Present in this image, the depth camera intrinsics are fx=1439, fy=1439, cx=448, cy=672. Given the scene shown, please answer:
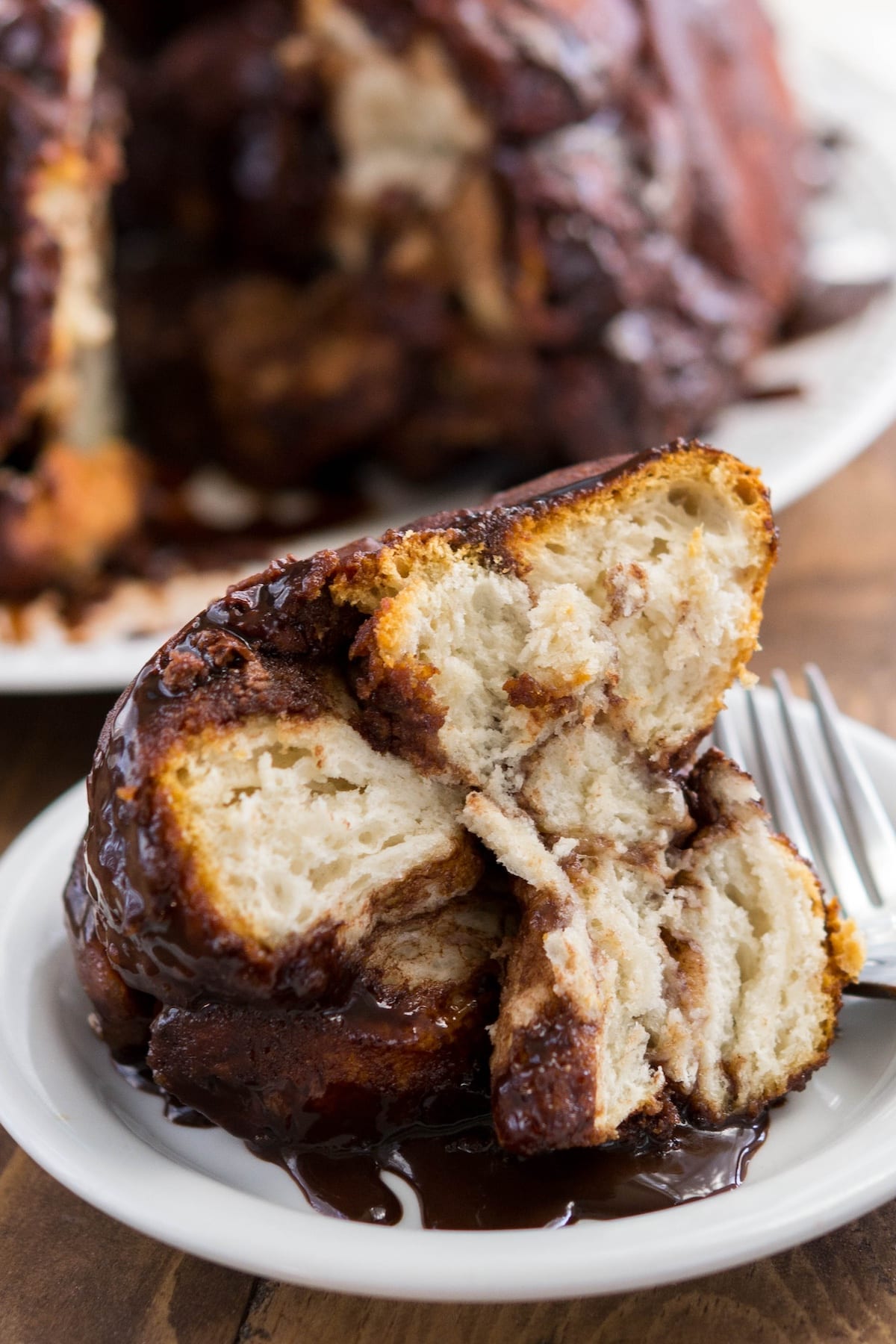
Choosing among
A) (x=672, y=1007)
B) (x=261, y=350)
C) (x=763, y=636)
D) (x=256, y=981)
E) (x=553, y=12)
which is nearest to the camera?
(x=256, y=981)

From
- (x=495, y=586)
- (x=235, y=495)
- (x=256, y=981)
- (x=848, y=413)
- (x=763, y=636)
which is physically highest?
(x=495, y=586)

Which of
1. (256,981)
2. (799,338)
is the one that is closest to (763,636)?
(799,338)

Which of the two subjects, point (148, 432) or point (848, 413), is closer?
point (848, 413)

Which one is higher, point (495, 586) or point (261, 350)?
point (495, 586)

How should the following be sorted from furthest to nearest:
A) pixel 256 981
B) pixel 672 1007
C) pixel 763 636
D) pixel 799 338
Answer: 1. pixel 799 338
2. pixel 763 636
3. pixel 672 1007
4. pixel 256 981

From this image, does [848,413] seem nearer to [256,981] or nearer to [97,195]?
[97,195]

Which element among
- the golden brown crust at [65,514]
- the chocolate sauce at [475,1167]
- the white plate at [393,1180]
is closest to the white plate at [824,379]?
the golden brown crust at [65,514]

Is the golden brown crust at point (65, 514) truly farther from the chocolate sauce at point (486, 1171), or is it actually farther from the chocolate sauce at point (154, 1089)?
the chocolate sauce at point (486, 1171)
